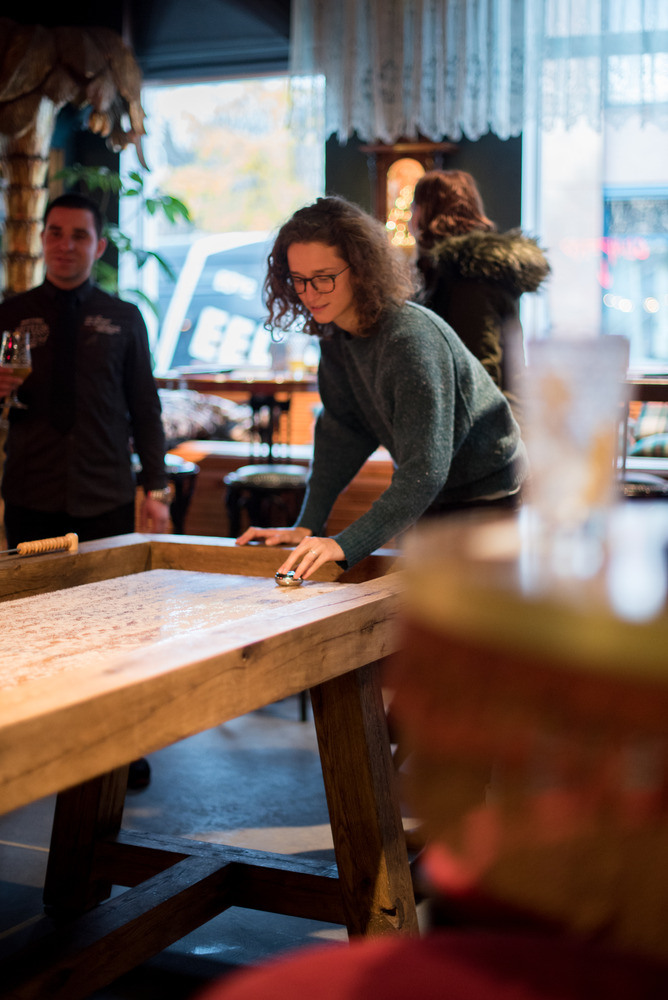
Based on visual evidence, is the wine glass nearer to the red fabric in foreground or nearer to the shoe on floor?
the shoe on floor

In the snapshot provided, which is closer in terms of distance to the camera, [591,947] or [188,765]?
[591,947]

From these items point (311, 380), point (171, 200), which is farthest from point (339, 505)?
point (171, 200)

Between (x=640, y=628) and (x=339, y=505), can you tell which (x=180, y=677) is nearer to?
(x=640, y=628)

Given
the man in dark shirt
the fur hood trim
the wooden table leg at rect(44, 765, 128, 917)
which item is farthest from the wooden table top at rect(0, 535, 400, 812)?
the fur hood trim

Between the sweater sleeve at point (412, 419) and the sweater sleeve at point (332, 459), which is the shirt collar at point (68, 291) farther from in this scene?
the sweater sleeve at point (412, 419)

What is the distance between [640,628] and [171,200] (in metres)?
6.15

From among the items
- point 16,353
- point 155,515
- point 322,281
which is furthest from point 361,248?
point 155,515

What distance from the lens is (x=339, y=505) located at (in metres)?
5.06

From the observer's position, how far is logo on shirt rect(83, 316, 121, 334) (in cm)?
299

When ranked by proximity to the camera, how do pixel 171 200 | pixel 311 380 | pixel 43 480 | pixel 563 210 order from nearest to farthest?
pixel 43 480 → pixel 311 380 → pixel 171 200 → pixel 563 210

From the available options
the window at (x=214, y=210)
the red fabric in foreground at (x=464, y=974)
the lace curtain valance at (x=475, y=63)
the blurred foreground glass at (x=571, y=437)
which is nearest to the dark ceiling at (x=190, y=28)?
the window at (x=214, y=210)

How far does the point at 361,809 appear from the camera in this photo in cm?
170

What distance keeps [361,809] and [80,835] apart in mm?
698

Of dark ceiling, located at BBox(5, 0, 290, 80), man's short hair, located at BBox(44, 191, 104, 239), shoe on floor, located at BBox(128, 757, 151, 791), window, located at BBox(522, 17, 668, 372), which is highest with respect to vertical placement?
dark ceiling, located at BBox(5, 0, 290, 80)
